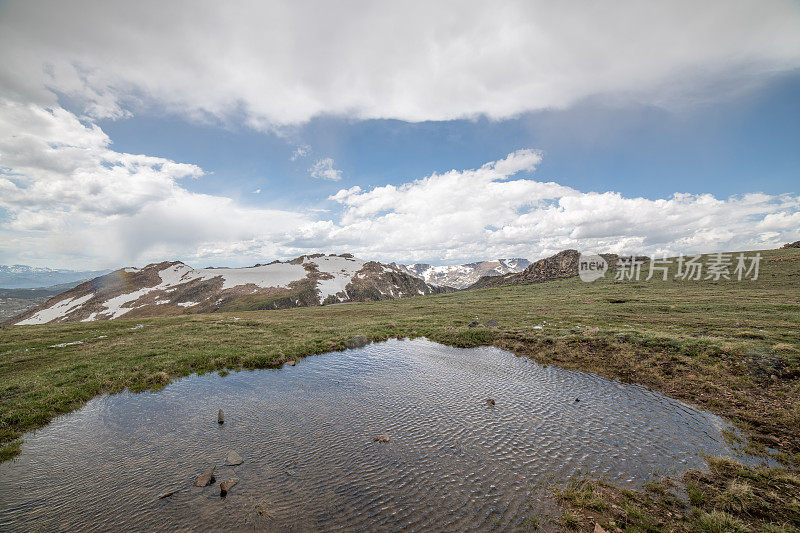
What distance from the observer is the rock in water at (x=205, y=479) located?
9.66 meters

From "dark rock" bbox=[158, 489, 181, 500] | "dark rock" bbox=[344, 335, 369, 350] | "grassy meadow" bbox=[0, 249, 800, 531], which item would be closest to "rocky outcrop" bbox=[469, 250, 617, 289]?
"grassy meadow" bbox=[0, 249, 800, 531]

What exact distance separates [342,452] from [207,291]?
172536 millimetres

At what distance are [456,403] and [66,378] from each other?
2579 centimetres

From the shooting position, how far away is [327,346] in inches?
1156

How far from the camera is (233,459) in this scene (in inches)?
432

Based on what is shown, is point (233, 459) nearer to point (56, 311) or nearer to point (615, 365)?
point (615, 365)

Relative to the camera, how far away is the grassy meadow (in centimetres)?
856

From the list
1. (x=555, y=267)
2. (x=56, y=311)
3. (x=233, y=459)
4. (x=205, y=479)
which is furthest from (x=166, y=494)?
(x=56, y=311)

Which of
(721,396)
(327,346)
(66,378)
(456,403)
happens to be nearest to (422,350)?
(327,346)

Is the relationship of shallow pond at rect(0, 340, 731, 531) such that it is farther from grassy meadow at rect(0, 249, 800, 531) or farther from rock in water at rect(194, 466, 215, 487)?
grassy meadow at rect(0, 249, 800, 531)

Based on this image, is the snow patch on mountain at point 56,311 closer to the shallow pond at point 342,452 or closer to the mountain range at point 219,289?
the mountain range at point 219,289

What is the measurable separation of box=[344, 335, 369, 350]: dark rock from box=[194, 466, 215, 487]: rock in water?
20.3 m

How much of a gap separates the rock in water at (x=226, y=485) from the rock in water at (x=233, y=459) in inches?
41.2

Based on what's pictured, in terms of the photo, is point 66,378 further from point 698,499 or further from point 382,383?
point 698,499
